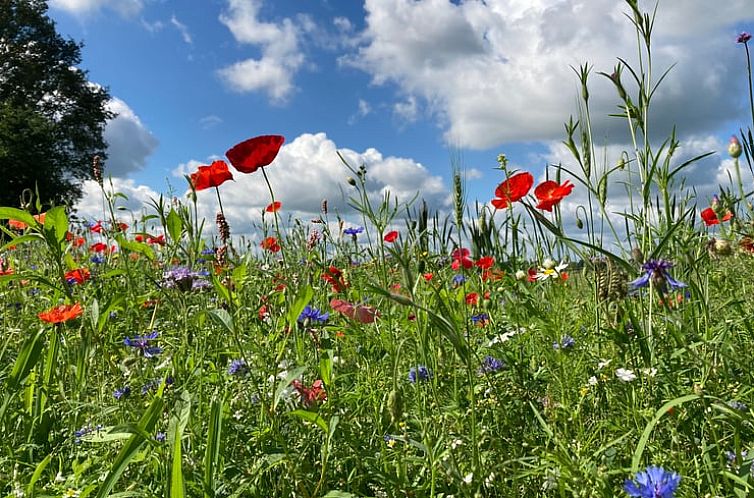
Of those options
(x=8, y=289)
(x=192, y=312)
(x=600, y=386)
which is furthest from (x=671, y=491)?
(x=8, y=289)

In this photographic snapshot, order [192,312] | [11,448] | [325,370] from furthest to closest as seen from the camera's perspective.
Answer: [192,312] → [11,448] → [325,370]

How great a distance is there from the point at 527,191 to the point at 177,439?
126cm

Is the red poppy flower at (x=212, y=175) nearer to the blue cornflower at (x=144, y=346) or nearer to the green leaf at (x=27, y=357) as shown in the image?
the blue cornflower at (x=144, y=346)

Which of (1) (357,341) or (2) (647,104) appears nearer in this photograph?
(2) (647,104)

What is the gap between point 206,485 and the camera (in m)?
1.16

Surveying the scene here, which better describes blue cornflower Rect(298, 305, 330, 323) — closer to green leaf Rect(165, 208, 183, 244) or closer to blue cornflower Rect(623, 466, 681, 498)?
green leaf Rect(165, 208, 183, 244)

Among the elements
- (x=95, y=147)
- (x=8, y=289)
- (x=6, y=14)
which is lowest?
(x=8, y=289)

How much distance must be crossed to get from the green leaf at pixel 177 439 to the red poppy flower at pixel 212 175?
30.5 inches

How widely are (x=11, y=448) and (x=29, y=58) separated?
2550 centimetres

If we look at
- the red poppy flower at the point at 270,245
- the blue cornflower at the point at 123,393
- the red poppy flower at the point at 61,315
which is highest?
the red poppy flower at the point at 270,245

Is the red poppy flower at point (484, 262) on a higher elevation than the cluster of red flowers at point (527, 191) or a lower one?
lower

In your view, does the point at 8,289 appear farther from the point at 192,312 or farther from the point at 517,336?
the point at 517,336

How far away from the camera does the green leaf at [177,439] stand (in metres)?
1.06

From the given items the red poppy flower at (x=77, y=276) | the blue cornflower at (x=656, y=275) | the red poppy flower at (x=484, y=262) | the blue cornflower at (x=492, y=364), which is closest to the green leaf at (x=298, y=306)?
the blue cornflower at (x=492, y=364)
